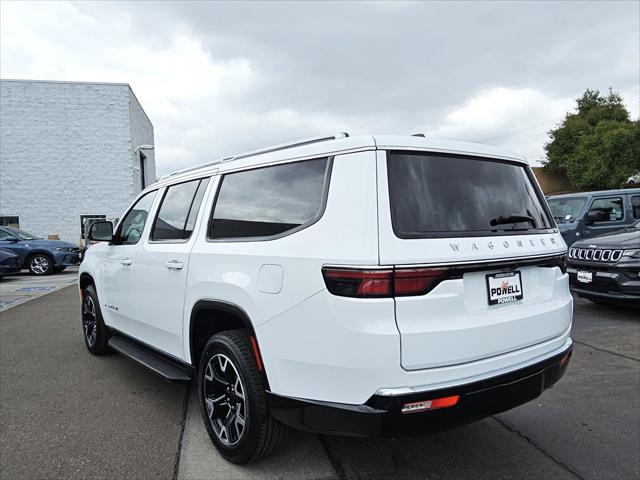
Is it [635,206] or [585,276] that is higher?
[635,206]

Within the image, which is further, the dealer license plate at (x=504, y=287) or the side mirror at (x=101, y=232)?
the side mirror at (x=101, y=232)

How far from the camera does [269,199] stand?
2682 mm

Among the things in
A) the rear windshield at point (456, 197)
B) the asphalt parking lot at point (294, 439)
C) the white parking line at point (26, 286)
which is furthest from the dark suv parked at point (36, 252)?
the rear windshield at point (456, 197)

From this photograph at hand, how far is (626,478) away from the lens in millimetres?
2613

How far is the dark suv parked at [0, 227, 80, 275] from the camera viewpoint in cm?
1415

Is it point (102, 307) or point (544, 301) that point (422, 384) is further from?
point (102, 307)

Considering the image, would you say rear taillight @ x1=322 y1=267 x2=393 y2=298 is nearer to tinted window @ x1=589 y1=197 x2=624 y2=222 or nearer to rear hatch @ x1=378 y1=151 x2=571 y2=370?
rear hatch @ x1=378 y1=151 x2=571 y2=370

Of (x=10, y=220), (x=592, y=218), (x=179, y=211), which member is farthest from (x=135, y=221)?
(x=10, y=220)

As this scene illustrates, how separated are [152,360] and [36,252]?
13084 mm

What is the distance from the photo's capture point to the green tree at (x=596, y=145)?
39031mm

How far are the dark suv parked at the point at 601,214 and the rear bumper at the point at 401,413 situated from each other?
26.2 ft

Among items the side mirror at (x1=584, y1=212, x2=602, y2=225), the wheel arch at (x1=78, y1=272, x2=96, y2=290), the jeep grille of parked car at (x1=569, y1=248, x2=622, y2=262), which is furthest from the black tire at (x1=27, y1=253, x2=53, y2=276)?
the side mirror at (x1=584, y1=212, x2=602, y2=225)

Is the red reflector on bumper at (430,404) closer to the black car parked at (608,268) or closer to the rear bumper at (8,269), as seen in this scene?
the black car parked at (608,268)

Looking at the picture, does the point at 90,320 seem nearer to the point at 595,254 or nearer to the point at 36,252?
the point at 595,254
